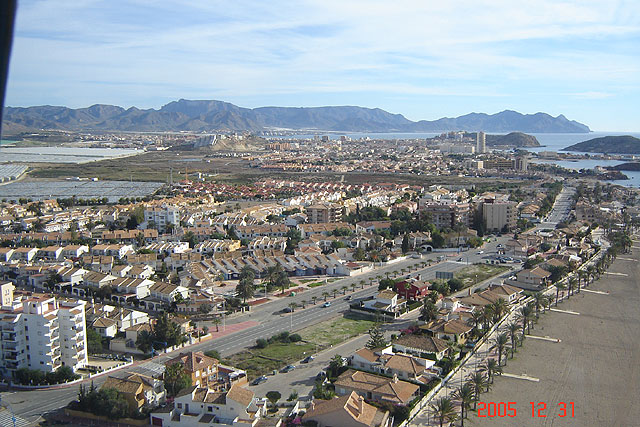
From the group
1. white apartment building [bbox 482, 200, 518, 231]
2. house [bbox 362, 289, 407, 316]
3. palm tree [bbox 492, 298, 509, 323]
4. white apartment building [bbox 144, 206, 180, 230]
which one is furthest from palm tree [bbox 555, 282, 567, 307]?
white apartment building [bbox 144, 206, 180, 230]

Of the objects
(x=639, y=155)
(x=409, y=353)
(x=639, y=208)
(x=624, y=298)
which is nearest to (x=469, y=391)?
(x=409, y=353)

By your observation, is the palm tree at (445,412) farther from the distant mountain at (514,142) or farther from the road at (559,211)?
the distant mountain at (514,142)

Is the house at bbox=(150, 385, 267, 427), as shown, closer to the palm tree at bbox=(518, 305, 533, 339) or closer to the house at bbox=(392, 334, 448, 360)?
the house at bbox=(392, 334, 448, 360)

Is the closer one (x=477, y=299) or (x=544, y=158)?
(x=477, y=299)

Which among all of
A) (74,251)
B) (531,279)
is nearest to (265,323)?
(531,279)

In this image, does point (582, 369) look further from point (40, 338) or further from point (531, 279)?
point (40, 338)

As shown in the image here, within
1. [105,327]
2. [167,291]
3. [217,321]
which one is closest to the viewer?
[105,327]

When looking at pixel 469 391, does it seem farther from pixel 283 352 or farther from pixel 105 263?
pixel 105 263

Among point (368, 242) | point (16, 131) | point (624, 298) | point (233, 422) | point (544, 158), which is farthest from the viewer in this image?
point (16, 131)
